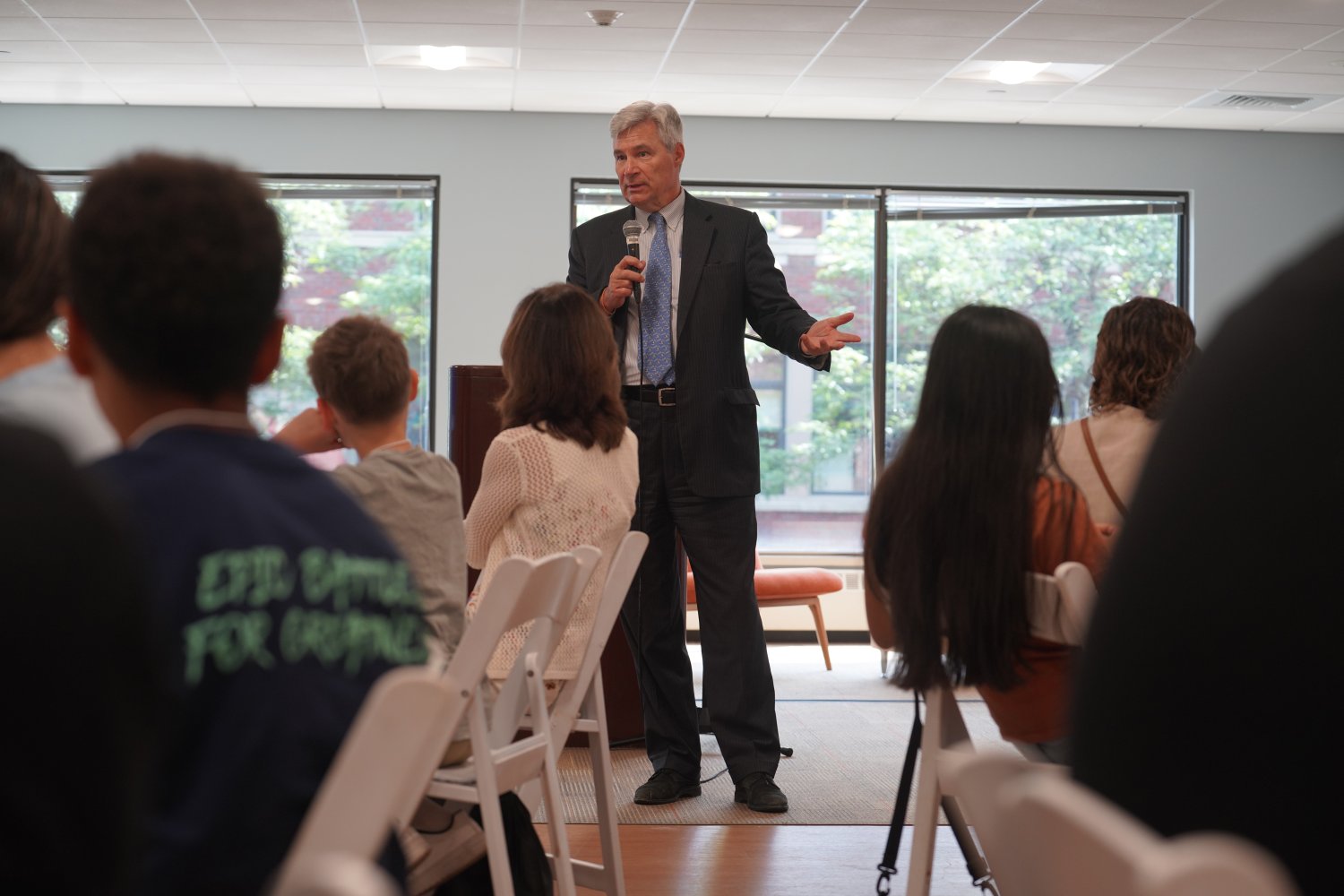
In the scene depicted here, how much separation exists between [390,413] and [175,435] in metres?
1.23

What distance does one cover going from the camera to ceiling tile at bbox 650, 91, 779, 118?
741 cm

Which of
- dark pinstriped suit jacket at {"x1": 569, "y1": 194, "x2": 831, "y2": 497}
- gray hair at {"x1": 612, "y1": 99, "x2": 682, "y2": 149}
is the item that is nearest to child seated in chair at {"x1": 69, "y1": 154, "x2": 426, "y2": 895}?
dark pinstriped suit jacket at {"x1": 569, "y1": 194, "x2": 831, "y2": 497}

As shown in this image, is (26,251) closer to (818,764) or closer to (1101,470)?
(1101,470)

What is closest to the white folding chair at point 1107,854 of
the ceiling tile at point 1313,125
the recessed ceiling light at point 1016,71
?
the recessed ceiling light at point 1016,71

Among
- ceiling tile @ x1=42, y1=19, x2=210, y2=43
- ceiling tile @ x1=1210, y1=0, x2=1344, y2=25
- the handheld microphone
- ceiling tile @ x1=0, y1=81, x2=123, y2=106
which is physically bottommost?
the handheld microphone

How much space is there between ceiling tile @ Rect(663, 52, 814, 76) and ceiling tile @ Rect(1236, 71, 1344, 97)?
252 cm

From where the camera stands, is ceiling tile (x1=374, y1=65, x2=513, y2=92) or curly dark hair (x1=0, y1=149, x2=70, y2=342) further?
ceiling tile (x1=374, y1=65, x2=513, y2=92)

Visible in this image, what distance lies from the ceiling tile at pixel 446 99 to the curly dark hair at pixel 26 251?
612cm

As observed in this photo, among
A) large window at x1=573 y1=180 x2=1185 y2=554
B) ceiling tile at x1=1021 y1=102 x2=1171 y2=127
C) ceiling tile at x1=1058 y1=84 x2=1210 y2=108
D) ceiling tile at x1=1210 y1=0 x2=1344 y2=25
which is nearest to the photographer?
ceiling tile at x1=1210 y1=0 x2=1344 y2=25

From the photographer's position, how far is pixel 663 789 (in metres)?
3.45

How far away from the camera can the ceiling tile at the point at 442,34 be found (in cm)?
621

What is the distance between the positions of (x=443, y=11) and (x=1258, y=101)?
4.78 m

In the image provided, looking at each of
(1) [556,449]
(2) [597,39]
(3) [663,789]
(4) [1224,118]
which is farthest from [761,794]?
(4) [1224,118]

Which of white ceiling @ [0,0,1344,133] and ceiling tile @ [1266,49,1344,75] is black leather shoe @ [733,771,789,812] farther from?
ceiling tile @ [1266,49,1344,75]
